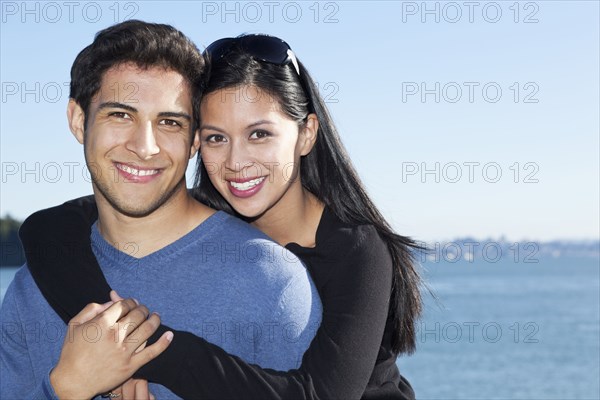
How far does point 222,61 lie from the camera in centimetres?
318

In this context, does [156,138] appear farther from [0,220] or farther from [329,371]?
[0,220]

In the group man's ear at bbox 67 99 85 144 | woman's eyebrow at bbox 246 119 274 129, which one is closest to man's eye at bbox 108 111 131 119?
man's ear at bbox 67 99 85 144

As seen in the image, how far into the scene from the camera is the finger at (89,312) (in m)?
2.53

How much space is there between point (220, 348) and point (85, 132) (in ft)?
2.90

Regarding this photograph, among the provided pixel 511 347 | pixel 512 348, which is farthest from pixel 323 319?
pixel 511 347

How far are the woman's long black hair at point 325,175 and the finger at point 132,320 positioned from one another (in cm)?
93

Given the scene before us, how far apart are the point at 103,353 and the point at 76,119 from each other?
886 millimetres

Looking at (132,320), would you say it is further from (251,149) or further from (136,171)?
(251,149)

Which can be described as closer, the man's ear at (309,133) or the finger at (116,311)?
the finger at (116,311)

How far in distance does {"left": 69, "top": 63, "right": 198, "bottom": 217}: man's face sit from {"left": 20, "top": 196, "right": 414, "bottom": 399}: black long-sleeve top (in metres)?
0.29

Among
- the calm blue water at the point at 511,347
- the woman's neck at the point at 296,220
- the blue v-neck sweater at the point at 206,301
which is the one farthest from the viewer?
the calm blue water at the point at 511,347

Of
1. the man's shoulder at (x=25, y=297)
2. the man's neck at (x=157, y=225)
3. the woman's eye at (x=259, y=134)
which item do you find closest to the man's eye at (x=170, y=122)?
the man's neck at (x=157, y=225)

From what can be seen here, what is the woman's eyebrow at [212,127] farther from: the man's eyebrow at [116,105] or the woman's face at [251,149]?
the man's eyebrow at [116,105]

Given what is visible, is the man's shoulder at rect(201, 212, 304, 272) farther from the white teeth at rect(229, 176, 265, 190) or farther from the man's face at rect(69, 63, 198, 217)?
the white teeth at rect(229, 176, 265, 190)
